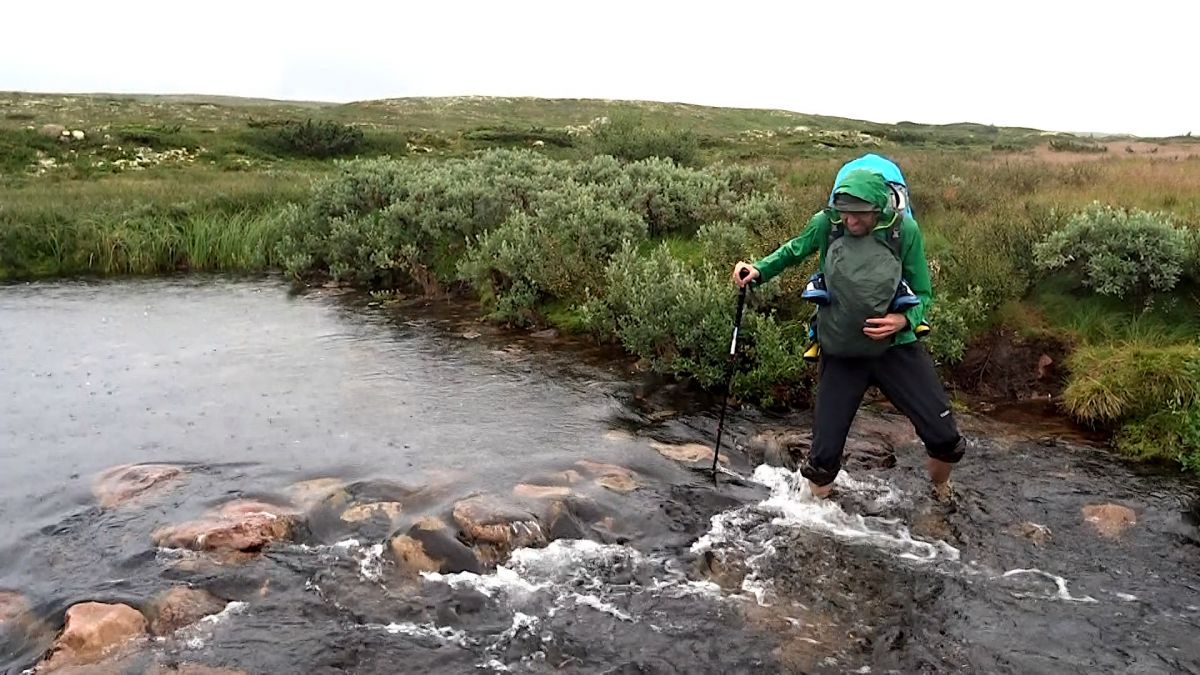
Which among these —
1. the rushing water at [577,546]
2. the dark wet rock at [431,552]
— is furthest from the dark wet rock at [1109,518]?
the dark wet rock at [431,552]

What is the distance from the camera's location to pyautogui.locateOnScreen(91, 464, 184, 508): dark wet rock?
9156 millimetres

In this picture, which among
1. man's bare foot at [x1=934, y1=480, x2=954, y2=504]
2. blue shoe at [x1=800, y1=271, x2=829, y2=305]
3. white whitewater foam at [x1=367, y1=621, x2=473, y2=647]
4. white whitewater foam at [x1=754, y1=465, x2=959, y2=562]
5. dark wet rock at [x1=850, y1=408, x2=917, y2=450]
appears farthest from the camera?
dark wet rock at [x1=850, y1=408, x2=917, y2=450]

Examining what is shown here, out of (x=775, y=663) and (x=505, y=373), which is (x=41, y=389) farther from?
(x=775, y=663)

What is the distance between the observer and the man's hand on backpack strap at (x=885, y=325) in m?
6.98

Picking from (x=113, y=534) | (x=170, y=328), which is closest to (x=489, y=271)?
(x=170, y=328)

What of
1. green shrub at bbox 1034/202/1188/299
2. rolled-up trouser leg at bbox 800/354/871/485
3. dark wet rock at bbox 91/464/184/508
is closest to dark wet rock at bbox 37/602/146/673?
dark wet rock at bbox 91/464/184/508

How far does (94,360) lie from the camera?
14711 millimetres

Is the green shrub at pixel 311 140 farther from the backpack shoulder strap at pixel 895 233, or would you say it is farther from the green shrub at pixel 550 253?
the backpack shoulder strap at pixel 895 233

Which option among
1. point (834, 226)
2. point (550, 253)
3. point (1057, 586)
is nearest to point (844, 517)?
point (1057, 586)

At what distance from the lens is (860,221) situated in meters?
7.00

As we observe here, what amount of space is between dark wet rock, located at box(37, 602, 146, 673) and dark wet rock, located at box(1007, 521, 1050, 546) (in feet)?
23.8

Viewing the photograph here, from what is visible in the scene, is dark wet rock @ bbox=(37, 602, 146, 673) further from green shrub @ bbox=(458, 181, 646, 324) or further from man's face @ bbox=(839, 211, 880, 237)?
green shrub @ bbox=(458, 181, 646, 324)

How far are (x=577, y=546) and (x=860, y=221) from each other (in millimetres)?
3677

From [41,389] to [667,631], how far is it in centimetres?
1086
